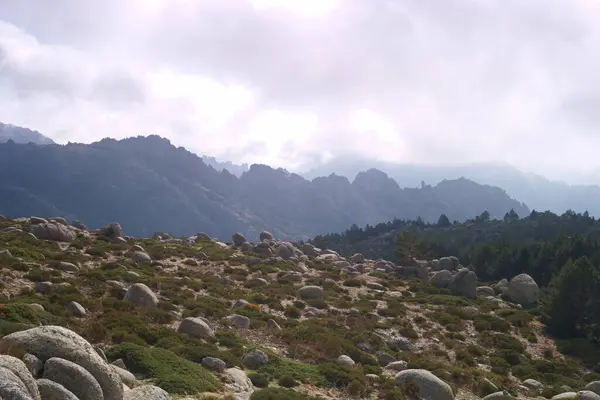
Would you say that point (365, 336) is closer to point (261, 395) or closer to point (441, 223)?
point (261, 395)

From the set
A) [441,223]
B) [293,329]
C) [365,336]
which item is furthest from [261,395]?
[441,223]

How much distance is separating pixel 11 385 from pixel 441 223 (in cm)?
18938

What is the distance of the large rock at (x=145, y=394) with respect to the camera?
41.7 ft

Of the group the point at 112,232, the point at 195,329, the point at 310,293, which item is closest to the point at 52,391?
the point at 195,329

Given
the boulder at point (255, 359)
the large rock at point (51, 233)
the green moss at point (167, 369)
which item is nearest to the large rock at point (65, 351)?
the green moss at point (167, 369)

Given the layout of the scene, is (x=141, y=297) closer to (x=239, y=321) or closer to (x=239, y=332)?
(x=239, y=321)

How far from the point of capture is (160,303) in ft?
96.0

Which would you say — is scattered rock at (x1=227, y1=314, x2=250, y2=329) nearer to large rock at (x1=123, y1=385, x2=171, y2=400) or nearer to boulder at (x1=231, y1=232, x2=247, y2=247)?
large rock at (x1=123, y1=385, x2=171, y2=400)

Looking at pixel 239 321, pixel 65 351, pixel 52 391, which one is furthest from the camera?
pixel 239 321

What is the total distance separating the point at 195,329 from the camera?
24375mm

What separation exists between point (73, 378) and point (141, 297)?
17.3 m

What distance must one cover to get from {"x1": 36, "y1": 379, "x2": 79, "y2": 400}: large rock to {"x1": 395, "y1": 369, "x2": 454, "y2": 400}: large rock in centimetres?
1575

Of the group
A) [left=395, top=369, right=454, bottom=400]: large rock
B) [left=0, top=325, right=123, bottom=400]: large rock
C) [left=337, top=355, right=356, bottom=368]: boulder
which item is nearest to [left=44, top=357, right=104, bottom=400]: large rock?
[left=0, top=325, right=123, bottom=400]: large rock

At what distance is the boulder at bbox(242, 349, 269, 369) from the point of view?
70.2 ft
